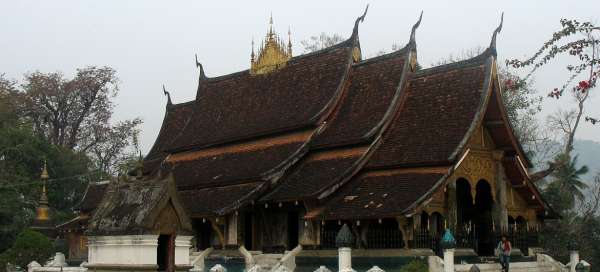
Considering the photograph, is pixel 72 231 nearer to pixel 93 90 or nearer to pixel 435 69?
pixel 435 69

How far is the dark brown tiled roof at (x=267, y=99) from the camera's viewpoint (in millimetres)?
25375

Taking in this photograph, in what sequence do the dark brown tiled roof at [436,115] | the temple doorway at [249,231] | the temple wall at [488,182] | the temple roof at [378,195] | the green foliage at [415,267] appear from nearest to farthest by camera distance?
the green foliage at [415,267], the temple roof at [378,195], the temple wall at [488,182], the dark brown tiled roof at [436,115], the temple doorway at [249,231]

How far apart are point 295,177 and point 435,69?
5.08 metres

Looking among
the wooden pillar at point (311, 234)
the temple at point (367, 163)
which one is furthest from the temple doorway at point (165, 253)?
the wooden pillar at point (311, 234)

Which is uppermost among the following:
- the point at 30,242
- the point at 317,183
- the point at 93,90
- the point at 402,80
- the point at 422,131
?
the point at 93,90

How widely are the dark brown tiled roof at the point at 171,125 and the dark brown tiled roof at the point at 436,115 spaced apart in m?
11.9

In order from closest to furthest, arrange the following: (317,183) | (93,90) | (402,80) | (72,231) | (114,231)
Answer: (114,231) → (317,183) → (402,80) → (72,231) → (93,90)

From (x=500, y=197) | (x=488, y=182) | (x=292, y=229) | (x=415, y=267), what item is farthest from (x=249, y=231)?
(x=415, y=267)

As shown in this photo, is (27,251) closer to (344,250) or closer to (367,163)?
(367,163)

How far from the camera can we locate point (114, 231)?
13.0m

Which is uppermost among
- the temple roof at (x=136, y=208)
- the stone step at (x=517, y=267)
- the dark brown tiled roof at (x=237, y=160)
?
the dark brown tiled roof at (x=237, y=160)

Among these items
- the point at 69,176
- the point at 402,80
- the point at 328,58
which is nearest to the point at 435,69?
the point at 402,80

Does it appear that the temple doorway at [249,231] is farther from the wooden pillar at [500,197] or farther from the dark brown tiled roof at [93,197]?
the dark brown tiled roof at [93,197]

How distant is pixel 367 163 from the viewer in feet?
71.9
